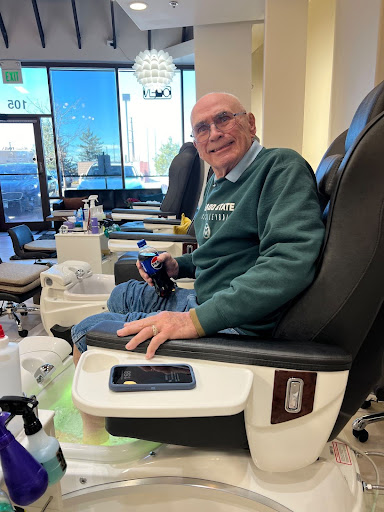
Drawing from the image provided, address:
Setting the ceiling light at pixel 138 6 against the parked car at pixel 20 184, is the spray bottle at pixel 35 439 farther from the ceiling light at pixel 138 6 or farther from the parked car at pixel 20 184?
the parked car at pixel 20 184

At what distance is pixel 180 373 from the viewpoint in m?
0.76

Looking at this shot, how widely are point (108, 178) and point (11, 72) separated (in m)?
2.53

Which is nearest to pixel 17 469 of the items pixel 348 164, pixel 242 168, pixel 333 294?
pixel 333 294

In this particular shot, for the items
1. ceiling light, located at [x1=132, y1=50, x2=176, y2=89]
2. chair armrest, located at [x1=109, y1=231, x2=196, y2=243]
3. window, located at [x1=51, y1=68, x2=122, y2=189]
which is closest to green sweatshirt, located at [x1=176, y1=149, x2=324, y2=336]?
chair armrest, located at [x1=109, y1=231, x2=196, y2=243]

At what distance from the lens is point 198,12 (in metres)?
4.04

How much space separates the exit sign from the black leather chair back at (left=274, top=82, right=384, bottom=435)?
758 centimetres

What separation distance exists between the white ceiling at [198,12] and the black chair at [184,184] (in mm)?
1890

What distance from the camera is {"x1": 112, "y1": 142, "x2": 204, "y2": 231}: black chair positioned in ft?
9.37

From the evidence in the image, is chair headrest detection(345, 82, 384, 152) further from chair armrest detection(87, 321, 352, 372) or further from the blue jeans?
the blue jeans

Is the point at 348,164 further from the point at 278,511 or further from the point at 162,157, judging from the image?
the point at 162,157

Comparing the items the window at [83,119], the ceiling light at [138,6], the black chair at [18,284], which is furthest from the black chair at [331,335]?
the window at [83,119]

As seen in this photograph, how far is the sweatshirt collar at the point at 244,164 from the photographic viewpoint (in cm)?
113

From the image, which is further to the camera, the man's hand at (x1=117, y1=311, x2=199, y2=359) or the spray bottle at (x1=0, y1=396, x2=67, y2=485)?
the man's hand at (x1=117, y1=311, x2=199, y2=359)

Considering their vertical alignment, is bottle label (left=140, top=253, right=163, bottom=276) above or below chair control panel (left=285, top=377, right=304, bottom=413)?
above
